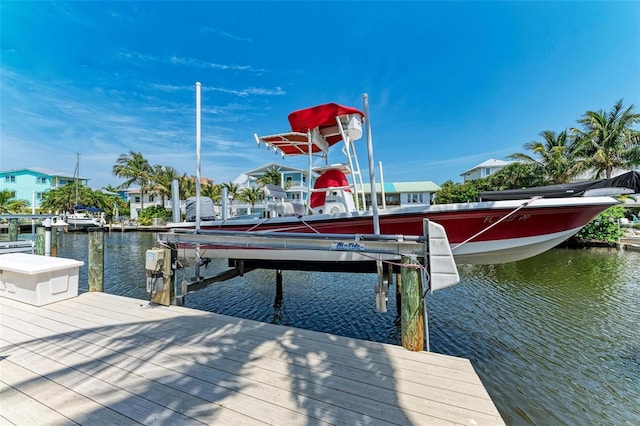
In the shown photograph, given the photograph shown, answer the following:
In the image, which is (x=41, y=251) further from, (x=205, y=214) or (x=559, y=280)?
(x=559, y=280)

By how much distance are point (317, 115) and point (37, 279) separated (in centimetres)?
474

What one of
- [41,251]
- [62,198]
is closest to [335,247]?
[41,251]

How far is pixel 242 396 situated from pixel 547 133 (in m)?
29.0

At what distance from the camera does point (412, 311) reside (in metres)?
2.99

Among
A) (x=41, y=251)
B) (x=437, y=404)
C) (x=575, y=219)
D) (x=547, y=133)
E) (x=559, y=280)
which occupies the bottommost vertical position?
(x=559, y=280)

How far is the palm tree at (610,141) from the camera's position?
1892cm

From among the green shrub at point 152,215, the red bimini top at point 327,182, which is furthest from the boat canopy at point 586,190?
the green shrub at point 152,215

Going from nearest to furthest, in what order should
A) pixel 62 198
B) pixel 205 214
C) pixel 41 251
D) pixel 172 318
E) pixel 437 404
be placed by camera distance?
pixel 437 404 → pixel 172 318 → pixel 205 214 → pixel 41 251 → pixel 62 198

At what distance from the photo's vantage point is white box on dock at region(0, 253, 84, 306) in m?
4.05

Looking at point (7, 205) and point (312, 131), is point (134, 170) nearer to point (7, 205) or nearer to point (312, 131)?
point (7, 205)

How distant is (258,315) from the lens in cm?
685

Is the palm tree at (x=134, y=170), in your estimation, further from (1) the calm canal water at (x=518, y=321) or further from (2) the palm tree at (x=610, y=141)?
(2) the palm tree at (x=610, y=141)

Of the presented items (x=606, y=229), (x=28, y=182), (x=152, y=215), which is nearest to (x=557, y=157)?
(x=606, y=229)

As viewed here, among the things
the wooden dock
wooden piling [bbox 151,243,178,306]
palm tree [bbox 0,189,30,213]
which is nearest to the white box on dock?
the wooden dock
